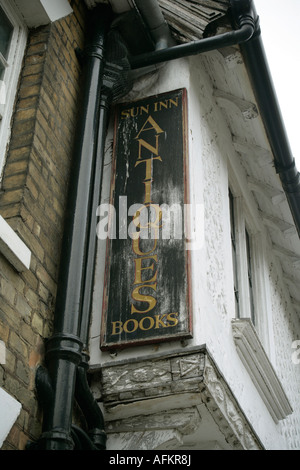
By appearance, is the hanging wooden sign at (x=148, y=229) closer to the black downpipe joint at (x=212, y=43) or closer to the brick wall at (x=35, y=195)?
the black downpipe joint at (x=212, y=43)

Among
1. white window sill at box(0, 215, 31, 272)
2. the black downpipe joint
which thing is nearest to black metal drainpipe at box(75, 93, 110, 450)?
white window sill at box(0, 215, 31, 272)

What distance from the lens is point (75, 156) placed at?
4.59 m

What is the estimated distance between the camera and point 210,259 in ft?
16.4

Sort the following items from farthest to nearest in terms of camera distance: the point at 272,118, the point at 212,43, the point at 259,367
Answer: the point at 272,118 → the point at 259,367 → the point at 212,43

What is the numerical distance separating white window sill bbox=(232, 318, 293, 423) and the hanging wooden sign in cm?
110

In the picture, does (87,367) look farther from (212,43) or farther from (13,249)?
(212,43)

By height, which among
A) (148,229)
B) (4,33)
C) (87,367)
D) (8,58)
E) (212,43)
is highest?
(212,43)

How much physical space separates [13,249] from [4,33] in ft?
5.74

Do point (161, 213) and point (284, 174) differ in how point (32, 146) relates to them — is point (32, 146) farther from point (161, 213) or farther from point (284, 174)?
point (284, 174)

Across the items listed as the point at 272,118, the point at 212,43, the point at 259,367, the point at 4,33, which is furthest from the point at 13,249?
the point at 272,118

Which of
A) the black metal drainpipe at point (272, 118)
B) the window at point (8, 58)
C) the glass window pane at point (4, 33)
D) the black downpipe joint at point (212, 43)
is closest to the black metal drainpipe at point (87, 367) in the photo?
the window at point (8, 58)

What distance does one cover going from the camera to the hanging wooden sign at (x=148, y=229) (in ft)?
13.7

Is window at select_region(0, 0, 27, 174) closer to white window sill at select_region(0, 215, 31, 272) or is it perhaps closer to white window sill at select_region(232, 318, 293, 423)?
white window sill at select_region(0, 215, 31, 272)
